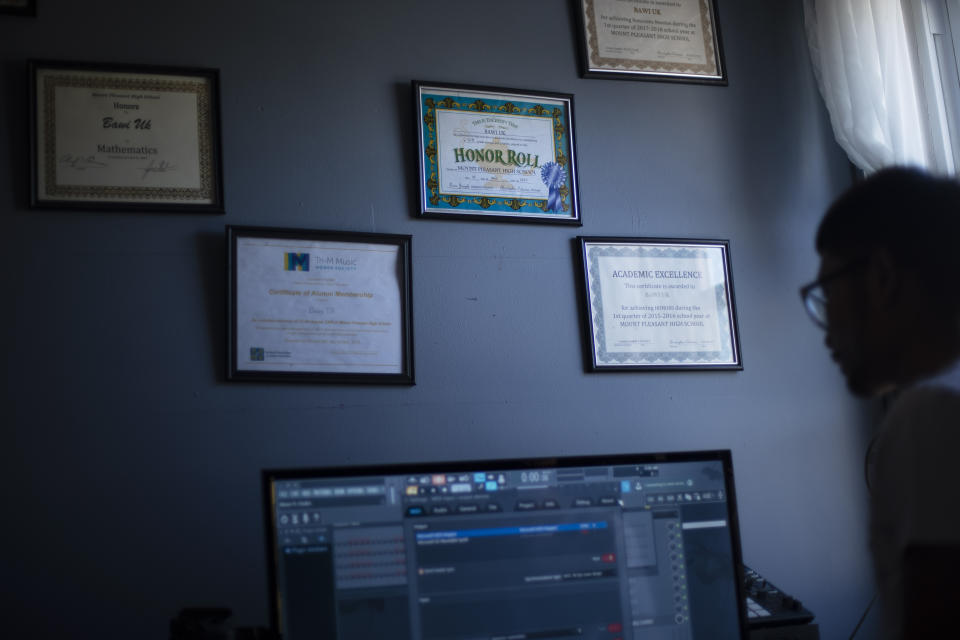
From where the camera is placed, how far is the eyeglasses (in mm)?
1004

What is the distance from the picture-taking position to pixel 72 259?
1703mm

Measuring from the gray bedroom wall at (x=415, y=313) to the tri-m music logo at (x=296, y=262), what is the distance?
0.25ft

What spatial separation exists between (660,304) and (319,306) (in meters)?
0.78

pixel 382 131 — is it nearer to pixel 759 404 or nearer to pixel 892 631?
pixel 759 404

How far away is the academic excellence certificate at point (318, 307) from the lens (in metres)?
1.77

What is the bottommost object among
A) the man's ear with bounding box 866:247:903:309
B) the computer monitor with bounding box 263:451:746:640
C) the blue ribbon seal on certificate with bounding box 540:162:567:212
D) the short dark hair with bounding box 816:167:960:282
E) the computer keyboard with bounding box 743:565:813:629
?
the computer keyboard with bounding box 743:565:813:629

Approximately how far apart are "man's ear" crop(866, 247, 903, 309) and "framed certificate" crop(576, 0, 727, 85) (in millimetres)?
1255

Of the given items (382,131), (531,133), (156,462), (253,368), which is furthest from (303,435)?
(531,133)

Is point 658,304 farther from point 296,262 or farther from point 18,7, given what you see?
point 18,7

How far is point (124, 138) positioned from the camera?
1.79 m

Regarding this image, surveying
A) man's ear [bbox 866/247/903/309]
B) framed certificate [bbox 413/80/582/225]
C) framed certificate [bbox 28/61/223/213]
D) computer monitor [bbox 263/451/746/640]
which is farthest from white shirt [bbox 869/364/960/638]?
framed certificate [bbox 28/61/223/213]

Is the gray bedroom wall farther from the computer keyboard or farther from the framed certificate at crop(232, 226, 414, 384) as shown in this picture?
the computer keyboard

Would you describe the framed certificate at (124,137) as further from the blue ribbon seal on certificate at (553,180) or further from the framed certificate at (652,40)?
the framed certificate at (652,40)
